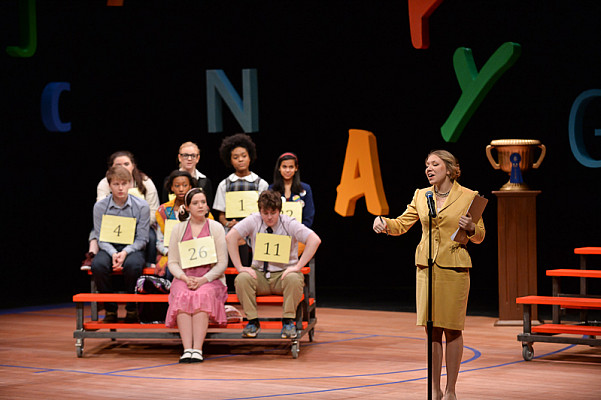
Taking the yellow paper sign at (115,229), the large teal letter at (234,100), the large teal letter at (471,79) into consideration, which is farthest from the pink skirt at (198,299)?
the large teal letter at (234,100)

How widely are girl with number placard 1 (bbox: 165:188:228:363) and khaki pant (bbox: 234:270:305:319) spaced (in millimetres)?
145

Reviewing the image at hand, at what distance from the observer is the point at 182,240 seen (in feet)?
20.2

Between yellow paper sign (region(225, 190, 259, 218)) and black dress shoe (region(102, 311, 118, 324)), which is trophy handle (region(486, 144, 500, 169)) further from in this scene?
black dress shoe (region(102, 311, 118, 324))

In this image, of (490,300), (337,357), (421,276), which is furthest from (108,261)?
(490,300)

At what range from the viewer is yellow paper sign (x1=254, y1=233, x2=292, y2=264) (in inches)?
242

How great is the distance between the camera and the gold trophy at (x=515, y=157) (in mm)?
7496

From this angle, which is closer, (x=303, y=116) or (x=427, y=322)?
(x=427, y=322)

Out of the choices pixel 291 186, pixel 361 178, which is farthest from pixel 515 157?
pixel 291 186

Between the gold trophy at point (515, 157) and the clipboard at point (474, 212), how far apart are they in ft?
10.9

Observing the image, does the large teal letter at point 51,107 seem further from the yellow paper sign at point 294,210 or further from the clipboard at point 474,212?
the clipboard at point 474,212

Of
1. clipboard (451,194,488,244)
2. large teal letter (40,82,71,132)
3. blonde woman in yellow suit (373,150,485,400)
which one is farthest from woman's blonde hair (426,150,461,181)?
large teal letter (40,82,71,132)

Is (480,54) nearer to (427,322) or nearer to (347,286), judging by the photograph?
(347,286)

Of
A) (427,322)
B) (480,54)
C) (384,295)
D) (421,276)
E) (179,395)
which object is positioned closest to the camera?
(427,322)

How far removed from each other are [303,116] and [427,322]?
17.4ft
